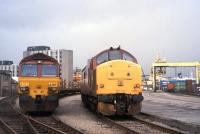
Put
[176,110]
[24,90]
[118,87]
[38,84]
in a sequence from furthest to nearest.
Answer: [176,110] < [38,84] < [24,90] < [118,87]

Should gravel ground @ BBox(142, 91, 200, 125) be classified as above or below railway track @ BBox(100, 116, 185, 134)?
above

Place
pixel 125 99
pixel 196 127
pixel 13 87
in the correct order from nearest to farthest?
1. pixel 196 127
2. pixel 125 99
3. pixel 13 87

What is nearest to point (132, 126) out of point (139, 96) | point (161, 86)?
point (139, 96)

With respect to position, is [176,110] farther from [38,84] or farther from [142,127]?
[142,127]

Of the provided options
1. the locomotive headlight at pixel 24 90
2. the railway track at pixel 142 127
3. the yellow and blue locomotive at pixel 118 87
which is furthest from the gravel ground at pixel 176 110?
the locomotive headlight at pixel 24 90

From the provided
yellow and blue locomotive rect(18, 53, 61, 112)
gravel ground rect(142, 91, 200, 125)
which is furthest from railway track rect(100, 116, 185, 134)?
yellow and blue locomotive rect(18, 53, 61, 112)

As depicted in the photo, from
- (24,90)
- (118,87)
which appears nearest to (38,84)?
(24,90)

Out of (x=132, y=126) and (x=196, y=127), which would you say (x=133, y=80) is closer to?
(x=132, y=126)

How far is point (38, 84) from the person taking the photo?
865 inches

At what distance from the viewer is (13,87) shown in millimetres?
64375

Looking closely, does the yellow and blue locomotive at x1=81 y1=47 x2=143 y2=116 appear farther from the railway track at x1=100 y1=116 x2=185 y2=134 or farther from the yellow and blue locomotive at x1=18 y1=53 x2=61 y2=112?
the yellow and blue locomotive at x1=18 y1=53 x2=61 y2=112

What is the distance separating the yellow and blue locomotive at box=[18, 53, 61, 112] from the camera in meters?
21.7

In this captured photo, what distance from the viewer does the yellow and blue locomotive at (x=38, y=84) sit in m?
21.7

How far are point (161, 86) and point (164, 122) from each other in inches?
2738
